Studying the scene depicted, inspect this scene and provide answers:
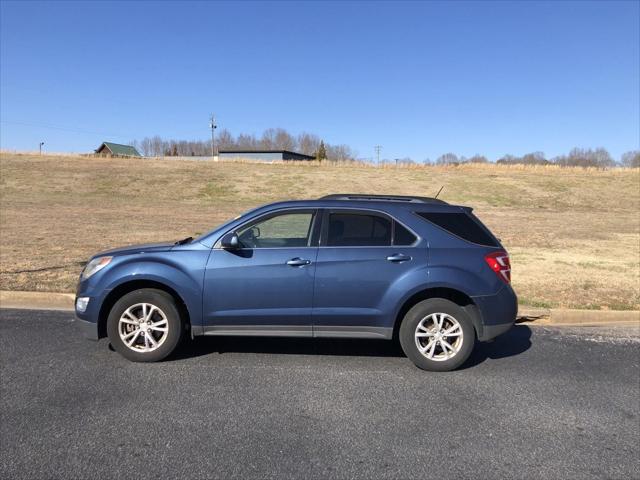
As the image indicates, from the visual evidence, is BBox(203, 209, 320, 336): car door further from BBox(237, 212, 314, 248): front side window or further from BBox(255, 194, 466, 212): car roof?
BBox(255, 194, 466, 212): car roof

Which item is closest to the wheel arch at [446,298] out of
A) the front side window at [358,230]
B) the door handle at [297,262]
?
the front side window at [358,230]

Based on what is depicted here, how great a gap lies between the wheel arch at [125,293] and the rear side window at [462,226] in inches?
101

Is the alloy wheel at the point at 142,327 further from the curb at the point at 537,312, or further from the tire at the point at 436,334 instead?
the curb at the point at 537,312

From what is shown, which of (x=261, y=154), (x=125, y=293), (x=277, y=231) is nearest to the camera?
(x=125, y=293)

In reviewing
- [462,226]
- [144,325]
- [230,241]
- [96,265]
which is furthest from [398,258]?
[96,265]

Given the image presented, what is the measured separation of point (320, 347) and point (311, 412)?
5.54 ft

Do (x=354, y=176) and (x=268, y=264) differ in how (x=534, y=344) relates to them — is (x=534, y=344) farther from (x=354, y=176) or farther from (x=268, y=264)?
(x=354, y=176)

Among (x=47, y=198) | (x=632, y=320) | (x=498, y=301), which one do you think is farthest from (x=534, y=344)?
(x=47, y=198)

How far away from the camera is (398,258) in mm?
4926

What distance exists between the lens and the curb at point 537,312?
23.0 ft

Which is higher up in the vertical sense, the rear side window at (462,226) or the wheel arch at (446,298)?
the rear side window at (462,226)

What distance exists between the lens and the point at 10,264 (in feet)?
30.8

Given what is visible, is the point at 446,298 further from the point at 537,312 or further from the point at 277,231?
the point at 537,312

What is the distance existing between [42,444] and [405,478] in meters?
2.41
